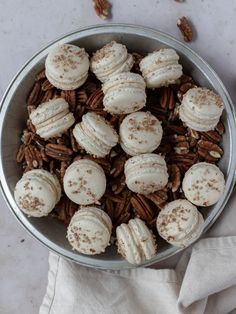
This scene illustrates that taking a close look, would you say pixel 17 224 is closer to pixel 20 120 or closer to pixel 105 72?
pixel 20 120

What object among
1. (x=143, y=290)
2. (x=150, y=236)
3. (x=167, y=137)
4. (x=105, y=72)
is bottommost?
(x=143, y=290)

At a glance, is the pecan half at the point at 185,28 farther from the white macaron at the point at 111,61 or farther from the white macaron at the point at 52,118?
the white macaron at the point at 52,118

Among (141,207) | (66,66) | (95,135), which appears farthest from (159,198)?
(66,66)

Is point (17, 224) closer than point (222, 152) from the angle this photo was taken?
No

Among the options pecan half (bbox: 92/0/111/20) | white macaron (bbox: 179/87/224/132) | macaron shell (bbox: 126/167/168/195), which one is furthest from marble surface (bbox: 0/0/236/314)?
macaron shell (bbox: 126/167/168/195)

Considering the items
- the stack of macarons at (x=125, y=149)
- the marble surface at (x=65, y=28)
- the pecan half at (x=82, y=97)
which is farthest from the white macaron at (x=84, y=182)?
the marble surface at (x=65, y=28)

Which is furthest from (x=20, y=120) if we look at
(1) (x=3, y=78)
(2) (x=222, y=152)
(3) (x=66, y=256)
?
(2) (x=222, y=152)
